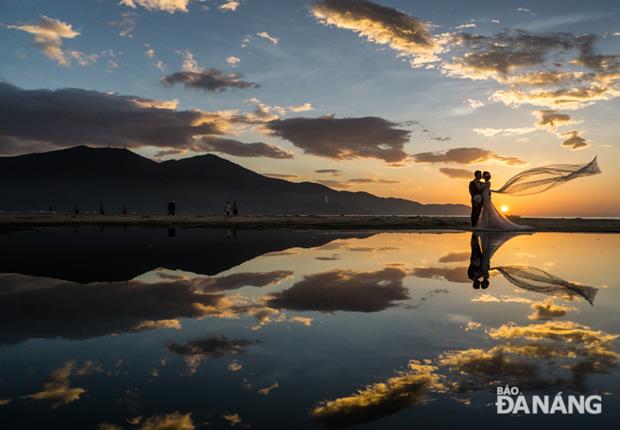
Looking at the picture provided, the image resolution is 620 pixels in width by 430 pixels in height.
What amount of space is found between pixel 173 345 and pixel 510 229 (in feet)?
153

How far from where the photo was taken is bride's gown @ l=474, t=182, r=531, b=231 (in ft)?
145

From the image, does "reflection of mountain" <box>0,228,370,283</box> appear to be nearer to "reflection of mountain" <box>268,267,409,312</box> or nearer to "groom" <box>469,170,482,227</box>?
"reflection of mountain" <box>268,267,409,312</box>

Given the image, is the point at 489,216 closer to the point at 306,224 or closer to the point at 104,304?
the point at 306,224

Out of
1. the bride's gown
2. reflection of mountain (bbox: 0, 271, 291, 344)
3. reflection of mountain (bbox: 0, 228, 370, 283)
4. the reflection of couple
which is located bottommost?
reflection of mountain (bbox: 0, 271, 291, 344)

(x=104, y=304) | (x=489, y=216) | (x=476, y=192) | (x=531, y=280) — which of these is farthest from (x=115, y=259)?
(x=489, y=216)

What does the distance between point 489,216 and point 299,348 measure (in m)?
42.0

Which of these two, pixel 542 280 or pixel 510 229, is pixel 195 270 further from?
pixel 510 229

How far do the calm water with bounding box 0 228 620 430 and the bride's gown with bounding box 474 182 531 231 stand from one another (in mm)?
27077

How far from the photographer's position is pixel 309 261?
22969mm

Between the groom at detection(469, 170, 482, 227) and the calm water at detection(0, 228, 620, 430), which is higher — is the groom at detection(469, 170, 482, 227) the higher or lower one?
the higher one

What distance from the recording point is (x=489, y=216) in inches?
1820

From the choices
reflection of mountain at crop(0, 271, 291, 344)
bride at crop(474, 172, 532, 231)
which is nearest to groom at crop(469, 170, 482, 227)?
bride at crop(474, 172, 532, 231)

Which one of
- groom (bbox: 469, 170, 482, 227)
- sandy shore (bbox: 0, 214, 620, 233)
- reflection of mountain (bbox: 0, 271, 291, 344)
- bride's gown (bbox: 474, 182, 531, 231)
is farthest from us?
sandy shore (bbox: 0, 214, 620, 233)

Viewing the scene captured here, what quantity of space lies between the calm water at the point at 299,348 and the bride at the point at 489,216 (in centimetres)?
2631
